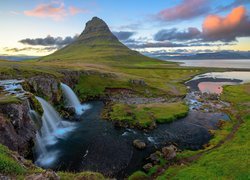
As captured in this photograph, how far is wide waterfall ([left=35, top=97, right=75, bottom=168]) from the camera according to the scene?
4616 centimetres

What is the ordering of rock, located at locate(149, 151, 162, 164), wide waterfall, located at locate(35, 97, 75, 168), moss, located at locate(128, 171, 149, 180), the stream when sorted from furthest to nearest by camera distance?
wide waterfall, located at locate(35, 97, 75, 168), rock, located at locate(149, 151, 162, 164), the stream, moss, located at locate(128, 171, 149, 180)

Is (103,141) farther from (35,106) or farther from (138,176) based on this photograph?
(35,106)

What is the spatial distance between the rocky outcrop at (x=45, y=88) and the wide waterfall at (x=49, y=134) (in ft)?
34.9

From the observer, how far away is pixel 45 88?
3125 inches

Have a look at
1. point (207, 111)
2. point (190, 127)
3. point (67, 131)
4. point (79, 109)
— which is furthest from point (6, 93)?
point (207, 111)

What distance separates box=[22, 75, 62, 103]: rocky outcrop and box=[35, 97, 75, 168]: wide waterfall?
10625 mm

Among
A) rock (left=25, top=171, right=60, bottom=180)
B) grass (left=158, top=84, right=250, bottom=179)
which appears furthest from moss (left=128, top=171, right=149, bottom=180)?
rock (left=25, top=171, right=60, bottom=180)

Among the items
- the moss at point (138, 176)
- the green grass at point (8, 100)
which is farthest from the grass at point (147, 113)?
the green grass at point (8, 100)

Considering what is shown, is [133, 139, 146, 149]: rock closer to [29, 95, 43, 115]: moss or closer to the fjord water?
the fjord water

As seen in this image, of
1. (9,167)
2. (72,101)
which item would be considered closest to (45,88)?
(72,101)

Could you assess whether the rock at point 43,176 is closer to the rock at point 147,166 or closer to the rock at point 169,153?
the rock at point 147,166

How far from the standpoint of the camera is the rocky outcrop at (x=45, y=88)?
2910 inches

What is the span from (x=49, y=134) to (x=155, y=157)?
87.4ft

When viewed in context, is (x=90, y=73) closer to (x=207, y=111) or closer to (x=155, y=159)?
(x=207, y=111)
